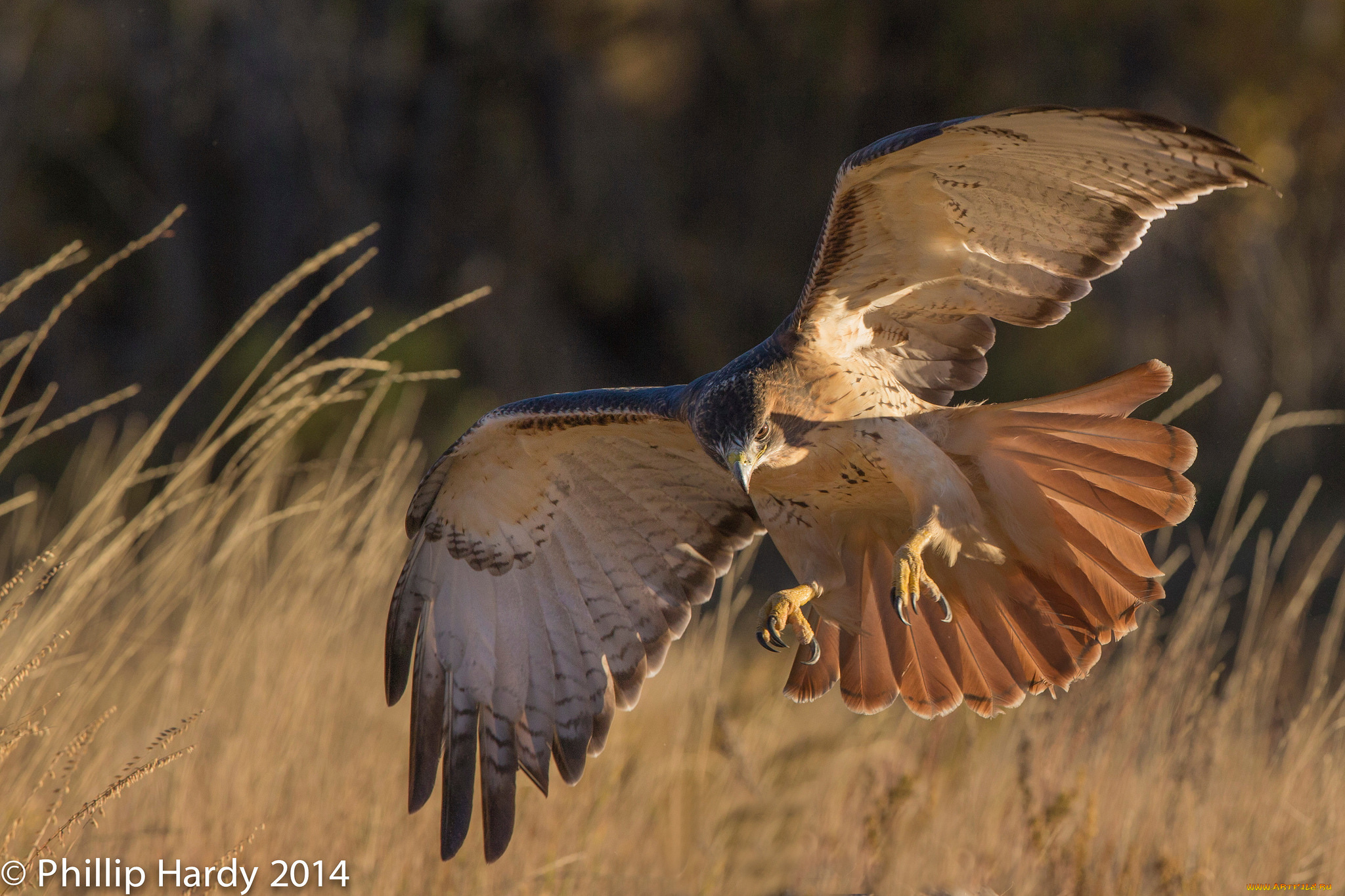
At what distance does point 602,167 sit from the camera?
13.9 metres

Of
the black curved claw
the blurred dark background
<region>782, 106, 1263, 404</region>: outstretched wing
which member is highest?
<region>782, 106, 1263, 404</region>: outstretched wing

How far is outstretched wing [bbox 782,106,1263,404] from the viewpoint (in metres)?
3.32

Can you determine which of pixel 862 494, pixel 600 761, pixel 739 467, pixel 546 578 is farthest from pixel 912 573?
pixel 600 761

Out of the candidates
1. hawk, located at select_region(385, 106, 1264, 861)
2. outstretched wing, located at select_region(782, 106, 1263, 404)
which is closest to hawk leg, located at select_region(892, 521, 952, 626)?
hawk, located at select_region(385, 106, 1264, 861)

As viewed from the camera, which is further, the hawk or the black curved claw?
the black curved claw

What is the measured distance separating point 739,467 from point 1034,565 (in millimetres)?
1116

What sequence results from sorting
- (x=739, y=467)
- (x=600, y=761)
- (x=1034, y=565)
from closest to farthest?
(x=739, y=467), (x=1034, y=565), (x=600, y=761)

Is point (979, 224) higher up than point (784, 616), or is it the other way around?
point (979, 224)

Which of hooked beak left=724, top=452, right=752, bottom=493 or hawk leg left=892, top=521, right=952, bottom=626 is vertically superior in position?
hooked beak left=724, top=452, right=752, bottom=493

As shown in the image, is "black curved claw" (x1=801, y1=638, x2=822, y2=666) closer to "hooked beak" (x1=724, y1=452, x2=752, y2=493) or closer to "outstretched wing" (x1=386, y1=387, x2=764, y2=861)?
"outstretched wing" (x1=386, y1=387, x2=764, y2=861)

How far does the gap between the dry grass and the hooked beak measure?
116 centimetres

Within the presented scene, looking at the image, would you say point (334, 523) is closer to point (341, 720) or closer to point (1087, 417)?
point (341, 720)

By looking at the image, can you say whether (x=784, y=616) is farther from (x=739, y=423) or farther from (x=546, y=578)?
(x=546, y=578)

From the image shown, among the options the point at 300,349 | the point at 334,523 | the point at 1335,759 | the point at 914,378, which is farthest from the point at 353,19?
the point at 1335,759
